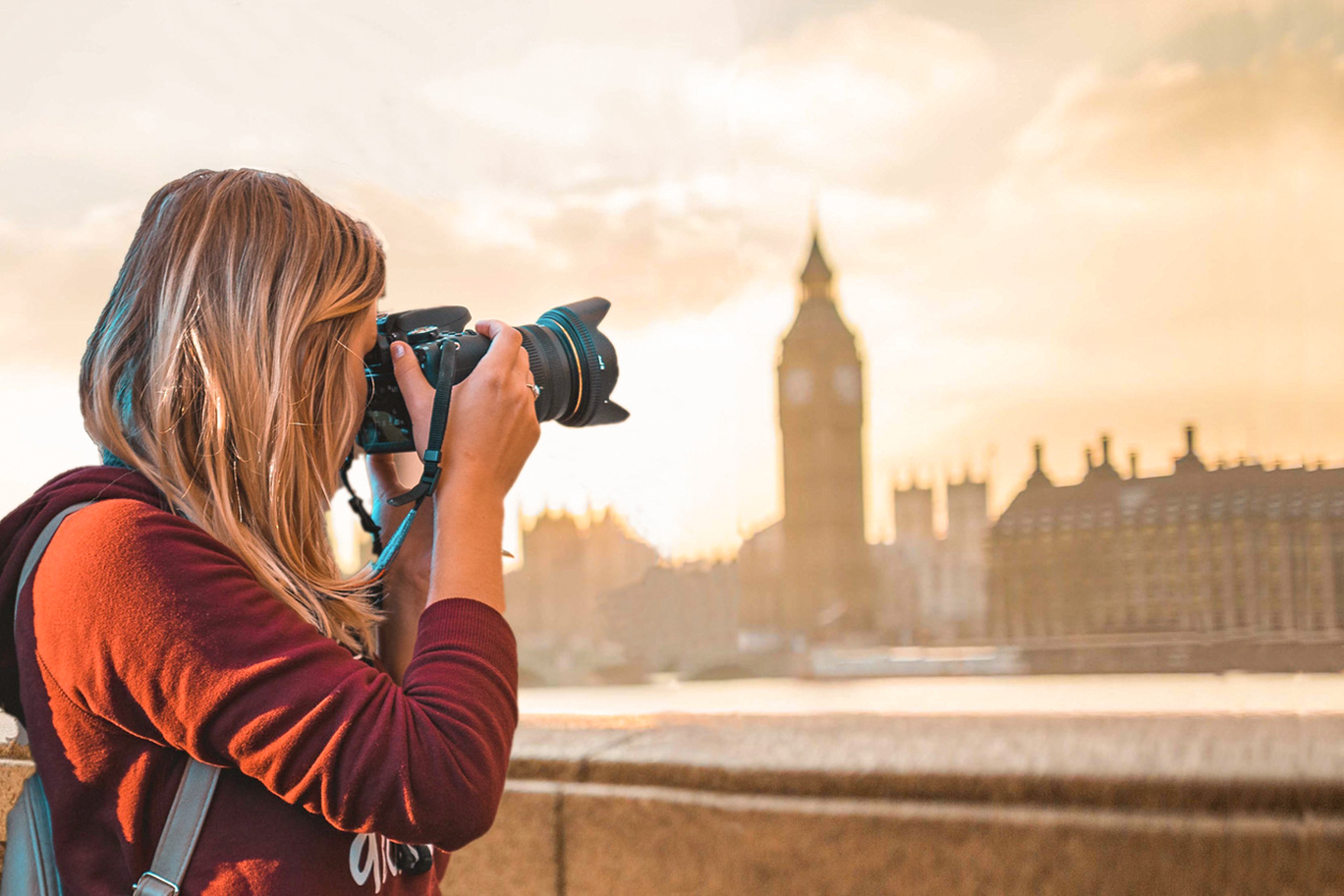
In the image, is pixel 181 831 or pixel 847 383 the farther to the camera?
pixel 847 383

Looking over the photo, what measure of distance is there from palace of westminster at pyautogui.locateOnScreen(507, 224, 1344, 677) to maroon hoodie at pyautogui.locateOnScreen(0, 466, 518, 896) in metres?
16.8

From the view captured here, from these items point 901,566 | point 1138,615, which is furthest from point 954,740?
point 901,566

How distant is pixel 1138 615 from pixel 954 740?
94.6 ft

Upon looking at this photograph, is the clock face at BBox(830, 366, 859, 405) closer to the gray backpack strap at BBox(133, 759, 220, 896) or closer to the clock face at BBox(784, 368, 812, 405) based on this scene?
the clock face at BBox(784, 368, 812, 405)

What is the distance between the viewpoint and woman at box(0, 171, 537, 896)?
0.44 m

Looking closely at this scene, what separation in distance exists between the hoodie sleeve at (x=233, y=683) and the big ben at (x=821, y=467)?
29.4 m

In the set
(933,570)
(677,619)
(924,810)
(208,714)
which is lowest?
(677,619)

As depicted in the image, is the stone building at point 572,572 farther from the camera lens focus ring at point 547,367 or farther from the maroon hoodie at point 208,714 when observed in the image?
the maroon hoodie at point 208,714

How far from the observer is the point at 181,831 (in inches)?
18.3

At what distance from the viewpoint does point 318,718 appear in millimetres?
451

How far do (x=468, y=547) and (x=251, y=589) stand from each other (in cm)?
11

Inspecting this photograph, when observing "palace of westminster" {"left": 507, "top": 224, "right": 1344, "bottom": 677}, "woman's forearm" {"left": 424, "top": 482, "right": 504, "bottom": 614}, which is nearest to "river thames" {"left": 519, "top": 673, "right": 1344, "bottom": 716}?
"woman's forearm" {"left": 424, "top": 482, "right": 504, "bottom": 614}

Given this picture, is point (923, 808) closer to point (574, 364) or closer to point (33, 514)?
point (574, 364)

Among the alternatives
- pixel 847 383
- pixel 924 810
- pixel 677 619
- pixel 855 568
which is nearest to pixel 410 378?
pixel 924 810
